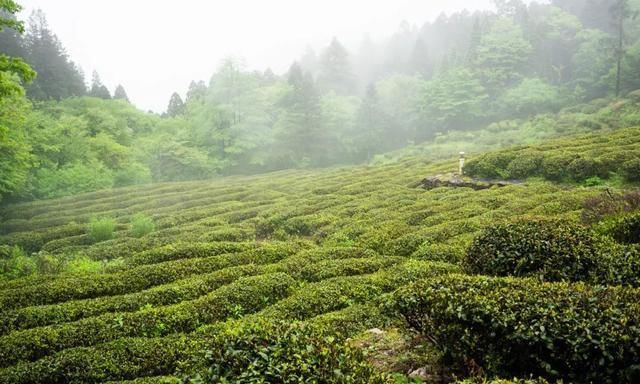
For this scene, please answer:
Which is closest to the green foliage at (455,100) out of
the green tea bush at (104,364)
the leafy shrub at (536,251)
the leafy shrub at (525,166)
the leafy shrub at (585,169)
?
the leafy shrub at (525,166)

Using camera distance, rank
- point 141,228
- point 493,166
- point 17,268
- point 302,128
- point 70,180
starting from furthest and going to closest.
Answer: point 302,128
point 70,180
point 493,166
point 141,228
point 17,268

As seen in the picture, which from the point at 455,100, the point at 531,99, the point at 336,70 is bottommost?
the point at 531,99

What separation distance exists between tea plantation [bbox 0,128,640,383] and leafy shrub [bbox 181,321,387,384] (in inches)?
0.8

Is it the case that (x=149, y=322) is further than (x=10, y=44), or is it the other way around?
(x=10, y=44)

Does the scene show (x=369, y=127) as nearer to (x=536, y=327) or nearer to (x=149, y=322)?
(x=149, y=322)

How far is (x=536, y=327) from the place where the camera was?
17.5ft

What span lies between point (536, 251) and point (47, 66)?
3088 inches

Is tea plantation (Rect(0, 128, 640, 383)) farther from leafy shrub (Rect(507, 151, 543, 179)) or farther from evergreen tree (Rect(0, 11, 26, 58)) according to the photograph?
evergreen tree (Rect(0, 11, 26, 58))

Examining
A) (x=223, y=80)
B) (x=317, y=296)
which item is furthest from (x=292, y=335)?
(x=223, y=80)

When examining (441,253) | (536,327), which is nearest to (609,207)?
(441,253)

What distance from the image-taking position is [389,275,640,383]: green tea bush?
4.89 metres

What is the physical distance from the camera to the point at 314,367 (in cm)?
467

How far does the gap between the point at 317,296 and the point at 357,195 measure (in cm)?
1581

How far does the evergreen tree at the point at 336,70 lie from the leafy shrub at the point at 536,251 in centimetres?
9276
